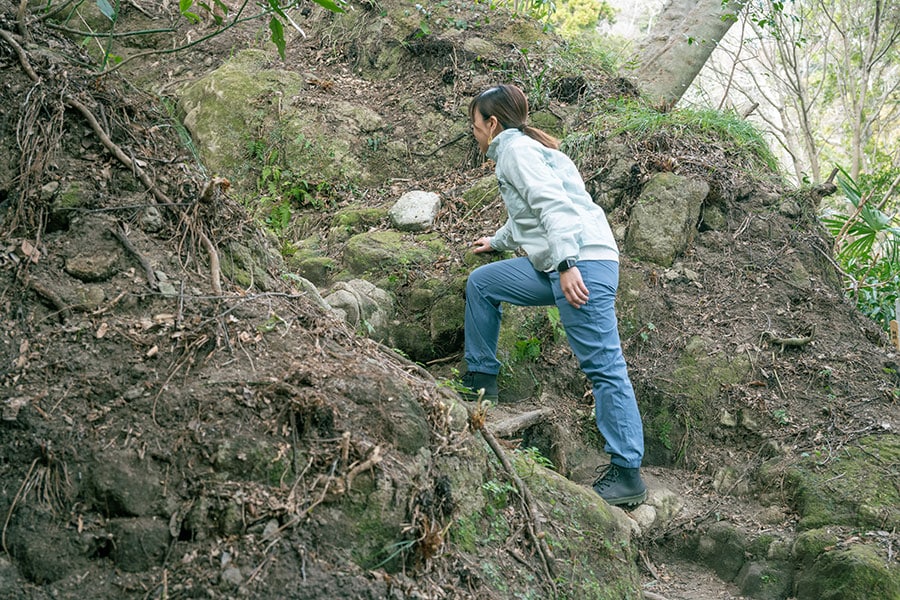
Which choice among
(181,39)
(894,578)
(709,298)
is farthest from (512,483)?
(181,39)

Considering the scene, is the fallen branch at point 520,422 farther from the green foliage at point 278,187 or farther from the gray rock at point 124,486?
the green foliage at point 278,187

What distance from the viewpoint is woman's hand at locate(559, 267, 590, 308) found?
13.2 feet

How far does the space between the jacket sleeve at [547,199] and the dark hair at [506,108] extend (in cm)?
23

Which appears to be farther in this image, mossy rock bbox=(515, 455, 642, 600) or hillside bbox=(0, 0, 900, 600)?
mossy rock bbox=(515, 455, 642, 600)

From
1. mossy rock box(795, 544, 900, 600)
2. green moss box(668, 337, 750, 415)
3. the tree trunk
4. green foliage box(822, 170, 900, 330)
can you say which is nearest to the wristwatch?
green moss box(668, 337, 750, 415)

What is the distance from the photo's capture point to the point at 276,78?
25.1 ft

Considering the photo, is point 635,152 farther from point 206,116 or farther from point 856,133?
point 856,133

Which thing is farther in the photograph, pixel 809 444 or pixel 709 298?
pixel 709 298

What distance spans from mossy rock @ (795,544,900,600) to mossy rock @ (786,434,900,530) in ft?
1.03

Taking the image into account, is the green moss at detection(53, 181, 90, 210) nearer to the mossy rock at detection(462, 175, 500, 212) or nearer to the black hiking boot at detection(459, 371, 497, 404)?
the black hiking boot at detection(459, 371, 497, 404)

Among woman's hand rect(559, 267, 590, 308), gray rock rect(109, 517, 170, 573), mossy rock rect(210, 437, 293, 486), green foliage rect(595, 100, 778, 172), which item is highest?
green foliage rect(595, 100, 778, 172)

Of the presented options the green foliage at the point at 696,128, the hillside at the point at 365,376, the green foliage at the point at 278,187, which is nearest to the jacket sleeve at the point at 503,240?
the hillside at the point at 365,376

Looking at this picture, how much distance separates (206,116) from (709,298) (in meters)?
5.00

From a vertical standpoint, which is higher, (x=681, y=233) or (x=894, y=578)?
(x=681, y=233)
